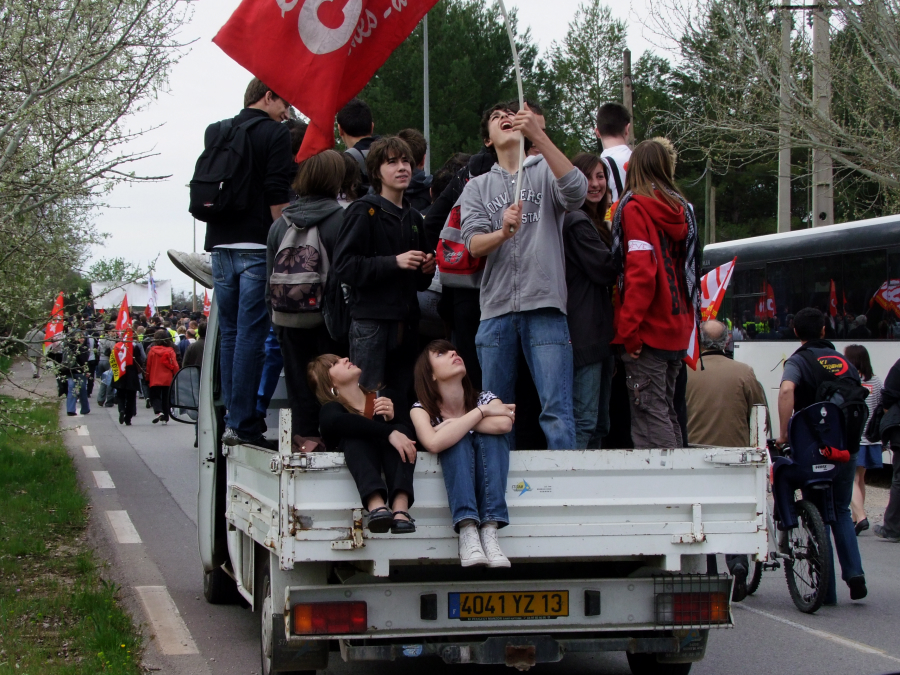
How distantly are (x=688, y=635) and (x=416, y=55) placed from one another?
35590mm

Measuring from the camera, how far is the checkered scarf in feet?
18.4

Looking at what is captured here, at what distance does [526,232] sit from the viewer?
17.9 feet

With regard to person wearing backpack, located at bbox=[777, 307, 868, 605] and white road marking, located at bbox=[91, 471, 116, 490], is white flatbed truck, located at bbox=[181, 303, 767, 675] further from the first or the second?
white road marking, located at bbox=[91, 471, 116, 490]

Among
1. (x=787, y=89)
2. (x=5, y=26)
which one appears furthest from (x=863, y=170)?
(x=5, y=26)

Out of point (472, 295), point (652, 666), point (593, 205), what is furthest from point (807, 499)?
point (472, 295)

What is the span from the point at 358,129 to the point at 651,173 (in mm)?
2070

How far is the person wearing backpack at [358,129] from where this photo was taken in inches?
266

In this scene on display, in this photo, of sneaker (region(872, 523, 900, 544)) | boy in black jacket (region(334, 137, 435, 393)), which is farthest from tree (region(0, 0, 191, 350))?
sneaker (region(872, 523, 900, 544))

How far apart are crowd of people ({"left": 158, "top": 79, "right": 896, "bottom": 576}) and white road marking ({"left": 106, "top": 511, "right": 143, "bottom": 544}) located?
423cm

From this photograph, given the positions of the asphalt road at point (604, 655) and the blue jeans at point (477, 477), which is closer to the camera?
the blue jeans at point (477, 477)

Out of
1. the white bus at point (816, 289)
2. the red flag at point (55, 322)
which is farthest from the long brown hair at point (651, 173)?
the white bus at point (816, 289)

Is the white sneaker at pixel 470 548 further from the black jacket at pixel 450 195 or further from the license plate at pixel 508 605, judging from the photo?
the black jacket at pixel 450 195

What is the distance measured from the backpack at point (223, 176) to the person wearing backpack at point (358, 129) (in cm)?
65

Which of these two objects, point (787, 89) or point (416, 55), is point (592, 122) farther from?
point (787, 89)
